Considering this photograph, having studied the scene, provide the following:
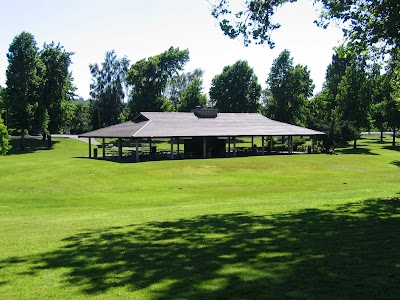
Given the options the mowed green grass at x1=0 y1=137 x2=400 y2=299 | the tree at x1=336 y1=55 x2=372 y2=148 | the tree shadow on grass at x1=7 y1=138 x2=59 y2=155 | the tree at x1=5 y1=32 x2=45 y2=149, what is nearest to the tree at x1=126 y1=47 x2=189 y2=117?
the tree shadow on grass at x1=7 y1=138 x2=59 y2=155

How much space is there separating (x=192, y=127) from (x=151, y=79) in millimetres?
44380

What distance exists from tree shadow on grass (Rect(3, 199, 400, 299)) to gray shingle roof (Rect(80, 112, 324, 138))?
33.7 m

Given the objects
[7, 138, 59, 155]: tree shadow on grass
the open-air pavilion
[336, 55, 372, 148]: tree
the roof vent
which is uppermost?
[336, 55, 372, 148]: tree

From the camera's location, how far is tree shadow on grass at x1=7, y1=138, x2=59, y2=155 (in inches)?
2579

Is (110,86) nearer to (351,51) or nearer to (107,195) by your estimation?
(107,195)

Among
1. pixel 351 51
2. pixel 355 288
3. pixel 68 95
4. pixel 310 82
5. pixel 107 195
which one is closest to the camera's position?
pixel 355 288

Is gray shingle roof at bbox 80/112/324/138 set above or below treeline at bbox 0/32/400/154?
below

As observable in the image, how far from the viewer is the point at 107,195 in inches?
971

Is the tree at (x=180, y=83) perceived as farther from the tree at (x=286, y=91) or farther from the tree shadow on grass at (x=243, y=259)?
the tree shadow on grass at (x=243, y=259)

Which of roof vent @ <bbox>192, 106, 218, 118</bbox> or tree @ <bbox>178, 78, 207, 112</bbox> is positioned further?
tree @ <bbox>178, 78, 207, 112</bbox>

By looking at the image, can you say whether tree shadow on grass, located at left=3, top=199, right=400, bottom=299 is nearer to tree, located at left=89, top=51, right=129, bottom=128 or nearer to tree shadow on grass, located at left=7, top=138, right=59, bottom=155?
tree shadow on grass, located at left=7, top=138, right=59, bottom=155

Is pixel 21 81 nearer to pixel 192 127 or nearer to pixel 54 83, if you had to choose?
pixel 54 83

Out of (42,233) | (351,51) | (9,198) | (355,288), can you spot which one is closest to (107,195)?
(9,198)

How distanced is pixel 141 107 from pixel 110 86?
18.5 m
